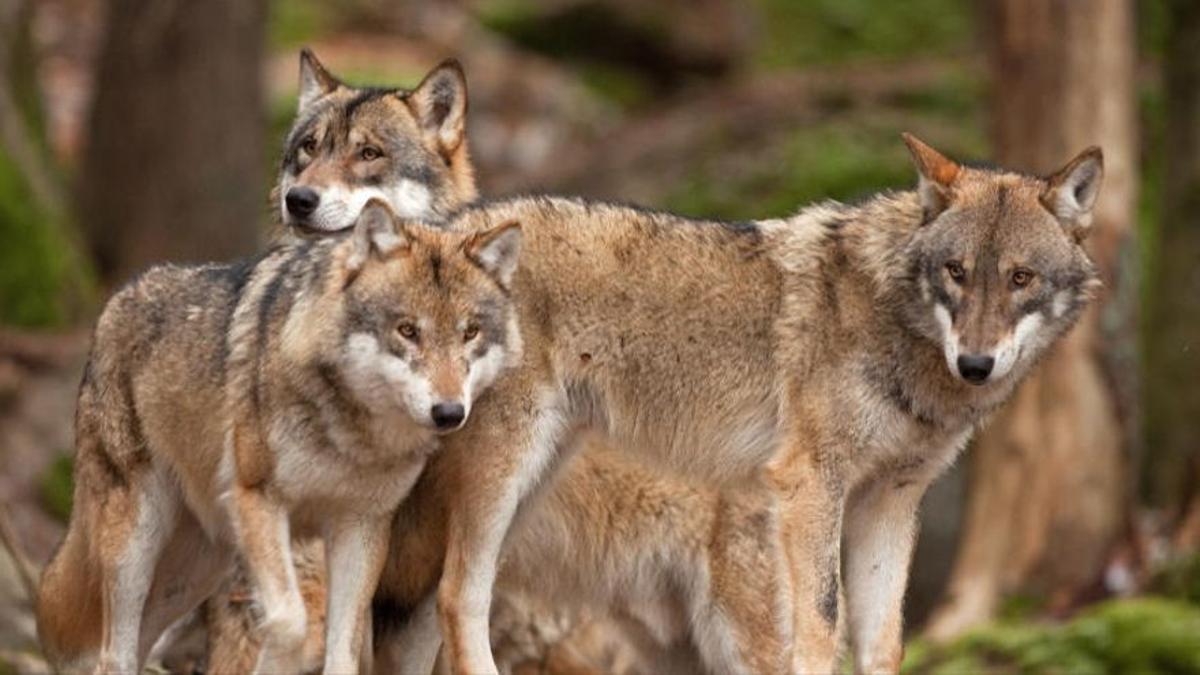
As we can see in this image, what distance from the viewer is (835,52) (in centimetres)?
3080

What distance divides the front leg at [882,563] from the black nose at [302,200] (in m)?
2.74

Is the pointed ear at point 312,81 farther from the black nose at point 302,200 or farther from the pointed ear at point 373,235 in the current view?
the pointed ear at point 373,235

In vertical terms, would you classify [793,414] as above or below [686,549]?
above

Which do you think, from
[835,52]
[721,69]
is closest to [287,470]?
[721,69]

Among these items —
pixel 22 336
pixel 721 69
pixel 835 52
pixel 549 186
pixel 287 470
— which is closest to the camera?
pixel 287 470

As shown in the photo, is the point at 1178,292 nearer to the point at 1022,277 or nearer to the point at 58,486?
the point at 58,486

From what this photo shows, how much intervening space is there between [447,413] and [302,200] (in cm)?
197

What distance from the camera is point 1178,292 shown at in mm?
18688

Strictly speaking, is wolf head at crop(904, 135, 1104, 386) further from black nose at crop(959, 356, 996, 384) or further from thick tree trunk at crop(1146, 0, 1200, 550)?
thick tree trunk at crop(1146, 0, 1200, 550)

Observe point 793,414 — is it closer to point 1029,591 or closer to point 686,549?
point 686,549

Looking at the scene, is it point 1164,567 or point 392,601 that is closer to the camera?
point 392,601

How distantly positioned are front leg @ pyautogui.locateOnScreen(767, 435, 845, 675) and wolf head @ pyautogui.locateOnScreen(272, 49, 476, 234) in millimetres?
2217

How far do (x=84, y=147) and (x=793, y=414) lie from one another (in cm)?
1334

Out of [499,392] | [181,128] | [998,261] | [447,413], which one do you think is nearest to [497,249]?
[499,392]
